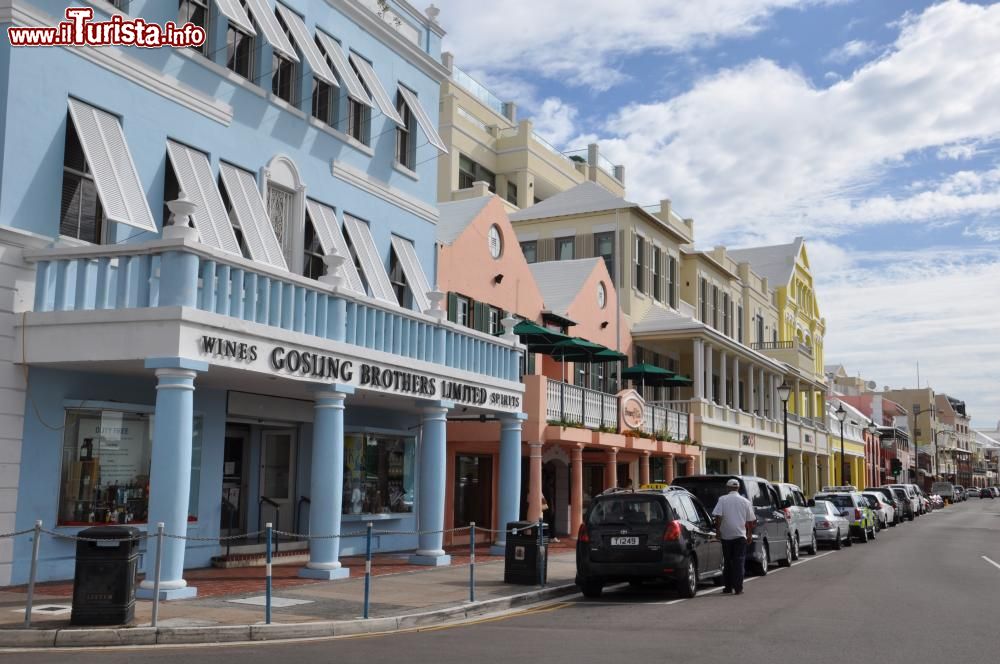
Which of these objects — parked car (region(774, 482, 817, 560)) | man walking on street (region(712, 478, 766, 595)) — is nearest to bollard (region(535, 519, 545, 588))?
man walking on street (region(712, 478, 766, 595))

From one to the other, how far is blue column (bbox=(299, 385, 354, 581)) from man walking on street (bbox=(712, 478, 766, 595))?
599cm

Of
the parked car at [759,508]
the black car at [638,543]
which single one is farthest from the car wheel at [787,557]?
the black car at [638,543]

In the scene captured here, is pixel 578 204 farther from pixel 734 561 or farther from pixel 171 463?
pixel 171 463

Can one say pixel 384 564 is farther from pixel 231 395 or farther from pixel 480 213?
pixel 480 213

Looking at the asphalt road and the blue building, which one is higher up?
the blue building

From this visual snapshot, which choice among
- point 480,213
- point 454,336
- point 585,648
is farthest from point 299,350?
point 480,213

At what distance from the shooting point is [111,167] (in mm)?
14273

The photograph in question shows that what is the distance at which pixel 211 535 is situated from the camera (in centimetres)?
1667

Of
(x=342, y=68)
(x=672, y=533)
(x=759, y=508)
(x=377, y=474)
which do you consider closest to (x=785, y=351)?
(x=759, y=508)

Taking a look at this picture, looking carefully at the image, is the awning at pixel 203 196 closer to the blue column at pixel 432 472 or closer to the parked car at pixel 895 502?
the blue column at pixel 432 472

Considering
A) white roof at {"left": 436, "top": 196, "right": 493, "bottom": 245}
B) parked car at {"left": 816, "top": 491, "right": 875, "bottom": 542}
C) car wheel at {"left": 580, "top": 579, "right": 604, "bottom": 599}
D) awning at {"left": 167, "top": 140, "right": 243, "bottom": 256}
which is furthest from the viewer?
parked car at {"left": 816, "top": 491, "right": 875, "bottom": 542}

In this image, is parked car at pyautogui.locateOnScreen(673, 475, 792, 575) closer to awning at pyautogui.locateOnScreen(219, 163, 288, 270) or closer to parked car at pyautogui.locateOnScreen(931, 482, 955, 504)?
awning at pyautogui.locateOnScreen(219, 163, 288, 270)

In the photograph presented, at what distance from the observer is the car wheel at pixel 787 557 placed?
2185cm

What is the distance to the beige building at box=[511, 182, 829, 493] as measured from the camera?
36.3 m
